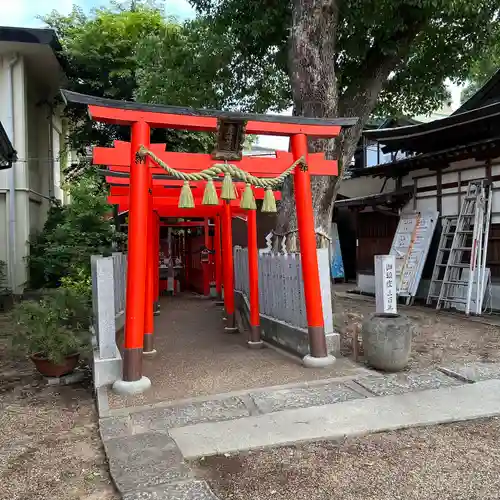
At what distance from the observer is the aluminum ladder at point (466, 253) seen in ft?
33.8

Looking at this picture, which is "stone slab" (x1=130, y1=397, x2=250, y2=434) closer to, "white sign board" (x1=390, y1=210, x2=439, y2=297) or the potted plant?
the potted plant

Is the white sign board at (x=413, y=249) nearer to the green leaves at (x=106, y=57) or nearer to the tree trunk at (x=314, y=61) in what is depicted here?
the tree trunk at (x=314, y=61)

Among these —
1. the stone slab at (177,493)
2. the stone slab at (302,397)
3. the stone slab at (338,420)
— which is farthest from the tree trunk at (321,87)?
the stone slab at (177,493)

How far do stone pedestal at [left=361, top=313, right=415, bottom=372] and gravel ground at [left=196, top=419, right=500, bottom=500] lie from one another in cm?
163

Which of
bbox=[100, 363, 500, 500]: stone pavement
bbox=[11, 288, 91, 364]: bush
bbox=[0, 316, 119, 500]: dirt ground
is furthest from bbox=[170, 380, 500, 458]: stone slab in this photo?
bbox=[11, 288, 91, 364]: bush

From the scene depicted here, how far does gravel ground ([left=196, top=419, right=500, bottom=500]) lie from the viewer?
310 cm

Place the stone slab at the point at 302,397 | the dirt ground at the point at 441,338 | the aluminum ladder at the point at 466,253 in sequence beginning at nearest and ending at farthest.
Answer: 1. the stone slab at the point at 302,397
2. the dirt ground at the point at 441,338
3. the aluminum ladder at the point at 466,253

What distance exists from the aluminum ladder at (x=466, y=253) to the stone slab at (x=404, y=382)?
531cm

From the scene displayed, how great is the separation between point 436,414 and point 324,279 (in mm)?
2430

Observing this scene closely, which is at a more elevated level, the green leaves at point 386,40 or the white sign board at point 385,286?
the green leaves at point 386,40

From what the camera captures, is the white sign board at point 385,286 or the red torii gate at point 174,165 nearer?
the red torii gate at point 174,165

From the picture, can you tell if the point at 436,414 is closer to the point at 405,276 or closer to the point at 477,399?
the point at 477,399

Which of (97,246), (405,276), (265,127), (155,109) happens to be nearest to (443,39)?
(405,276)

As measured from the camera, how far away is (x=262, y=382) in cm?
544
